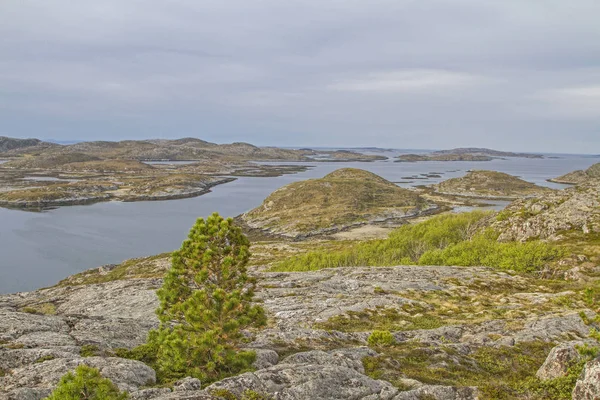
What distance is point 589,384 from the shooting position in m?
10.3

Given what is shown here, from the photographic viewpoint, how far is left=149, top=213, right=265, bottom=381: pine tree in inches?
511

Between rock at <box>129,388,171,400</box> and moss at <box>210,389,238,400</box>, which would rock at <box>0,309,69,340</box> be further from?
moss at <box>210,389,238,400</box>

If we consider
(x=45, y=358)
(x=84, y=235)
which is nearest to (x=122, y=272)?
(x=84, y=235)

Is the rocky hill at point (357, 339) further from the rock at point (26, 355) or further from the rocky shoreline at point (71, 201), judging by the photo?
the rocky shoreline at point (71, 201)

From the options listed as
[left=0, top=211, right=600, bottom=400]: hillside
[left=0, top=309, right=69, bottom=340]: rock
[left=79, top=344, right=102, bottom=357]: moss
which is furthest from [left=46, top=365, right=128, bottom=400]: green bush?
[left=0, top=309, right=69, bottom=340]: rock

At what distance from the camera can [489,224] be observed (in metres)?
62.2

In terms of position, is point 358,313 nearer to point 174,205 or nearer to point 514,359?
point 514,359

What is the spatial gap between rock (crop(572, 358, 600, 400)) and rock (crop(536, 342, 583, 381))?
260 centimetres

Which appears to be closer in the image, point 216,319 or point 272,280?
point 216,319

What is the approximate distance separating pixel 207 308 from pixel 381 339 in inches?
385

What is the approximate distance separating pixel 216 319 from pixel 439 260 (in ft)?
137

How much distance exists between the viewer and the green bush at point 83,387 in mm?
8594

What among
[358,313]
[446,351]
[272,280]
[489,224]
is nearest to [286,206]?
[489,224]

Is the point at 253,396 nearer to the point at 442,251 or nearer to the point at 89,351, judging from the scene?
the point at 89,351
